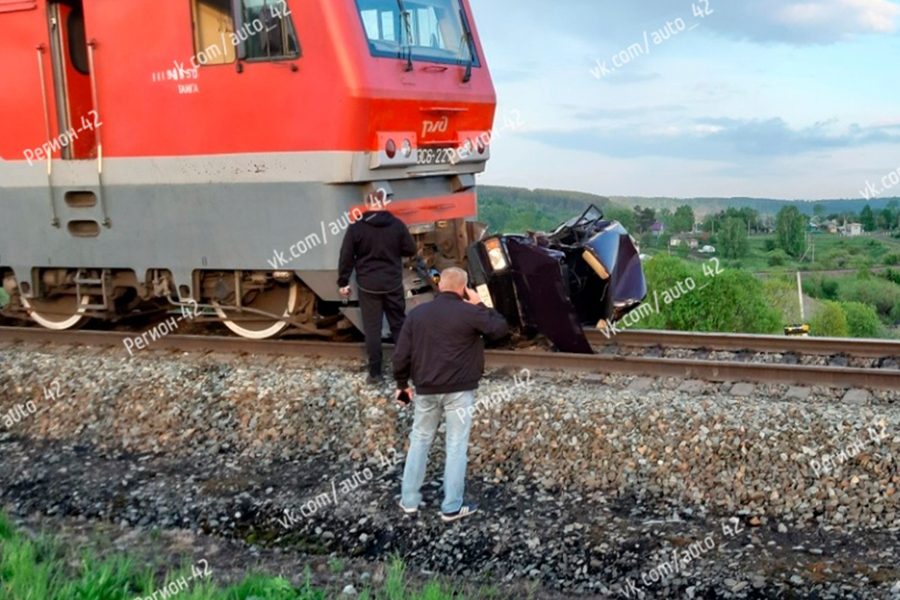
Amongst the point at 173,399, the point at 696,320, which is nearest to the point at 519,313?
the point at 173,399

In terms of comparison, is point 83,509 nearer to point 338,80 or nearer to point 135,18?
point 338,80

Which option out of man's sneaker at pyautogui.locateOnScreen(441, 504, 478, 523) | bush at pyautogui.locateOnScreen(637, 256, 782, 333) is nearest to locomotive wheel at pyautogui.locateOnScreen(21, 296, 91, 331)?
man's sneaker at pyautogui.locateOnScreen(441, 504, 478, 523)

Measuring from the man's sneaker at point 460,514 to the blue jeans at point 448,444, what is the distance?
2 centimetres

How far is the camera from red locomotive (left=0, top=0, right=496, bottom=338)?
8031 millimetres

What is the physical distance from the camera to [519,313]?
8766mm

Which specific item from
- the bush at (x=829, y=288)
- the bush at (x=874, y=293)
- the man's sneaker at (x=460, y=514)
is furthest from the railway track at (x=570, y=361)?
the bush at (x=874, y=293)

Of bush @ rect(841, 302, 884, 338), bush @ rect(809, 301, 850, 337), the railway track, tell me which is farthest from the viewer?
bush @ rect(841, 302, 884, 338)

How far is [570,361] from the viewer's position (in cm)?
810

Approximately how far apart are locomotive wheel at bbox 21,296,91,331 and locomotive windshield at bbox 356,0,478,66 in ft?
15.1

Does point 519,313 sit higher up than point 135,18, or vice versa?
point 135,18

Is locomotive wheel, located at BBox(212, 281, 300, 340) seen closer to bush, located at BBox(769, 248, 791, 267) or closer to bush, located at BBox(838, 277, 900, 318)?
bush, located at BBox(769, 248, 791, 267)

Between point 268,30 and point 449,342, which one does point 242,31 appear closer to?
point 268,30

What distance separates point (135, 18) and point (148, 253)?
2209 millimetres

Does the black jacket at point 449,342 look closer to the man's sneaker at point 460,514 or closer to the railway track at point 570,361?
the man's sneaker at point 460,514
